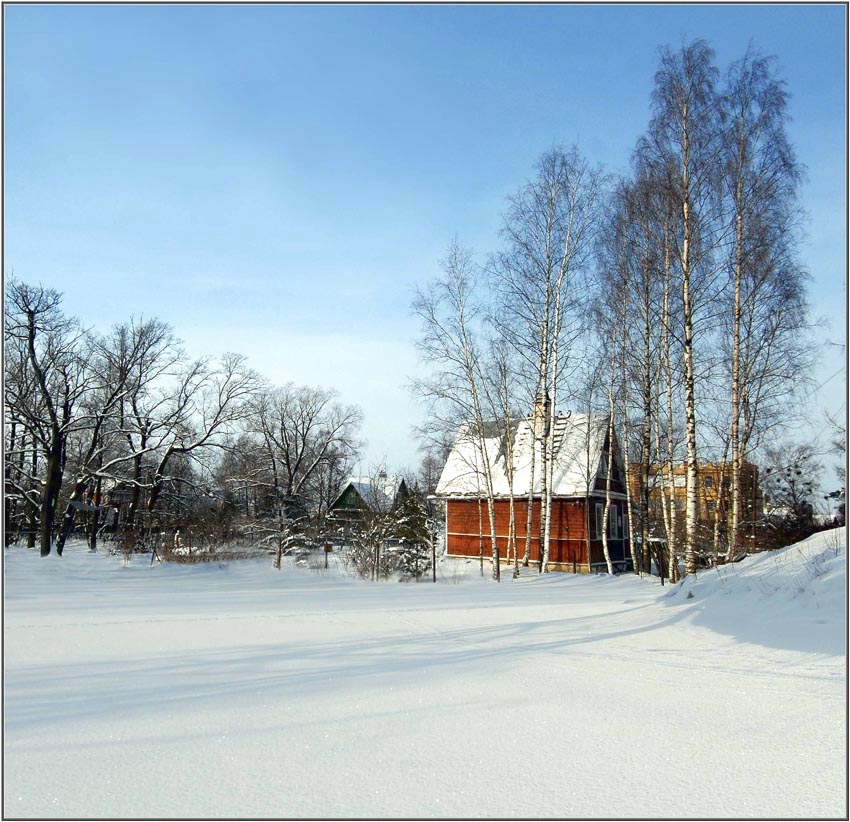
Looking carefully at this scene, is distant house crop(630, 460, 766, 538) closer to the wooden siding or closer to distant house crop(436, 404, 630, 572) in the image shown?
distant house crop(436, 404, 630, 572)

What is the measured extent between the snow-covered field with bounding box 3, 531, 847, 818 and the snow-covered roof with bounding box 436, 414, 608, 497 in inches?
535

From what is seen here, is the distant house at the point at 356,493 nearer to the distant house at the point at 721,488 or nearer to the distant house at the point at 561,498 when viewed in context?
the distant house at the point at 561,498

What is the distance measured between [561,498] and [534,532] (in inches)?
96.5

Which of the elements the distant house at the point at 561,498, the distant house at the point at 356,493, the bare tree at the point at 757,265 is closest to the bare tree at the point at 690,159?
the bare tree at the point at 757,265

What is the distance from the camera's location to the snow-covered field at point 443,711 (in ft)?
10.2

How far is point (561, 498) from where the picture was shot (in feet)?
83.3

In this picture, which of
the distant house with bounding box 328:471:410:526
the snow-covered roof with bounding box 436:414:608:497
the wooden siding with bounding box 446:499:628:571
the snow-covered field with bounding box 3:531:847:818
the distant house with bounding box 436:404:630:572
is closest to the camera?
the snow-covered field with bounding box 3:531:847:818

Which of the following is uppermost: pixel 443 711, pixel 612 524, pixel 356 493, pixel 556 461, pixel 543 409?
pixel 543 409

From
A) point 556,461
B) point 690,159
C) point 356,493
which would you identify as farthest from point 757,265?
point 356,493

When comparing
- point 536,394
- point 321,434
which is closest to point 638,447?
point 536,394

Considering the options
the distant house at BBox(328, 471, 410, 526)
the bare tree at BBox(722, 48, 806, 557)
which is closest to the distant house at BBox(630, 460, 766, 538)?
the bare tree at BBox(722, 48, 806, 557)

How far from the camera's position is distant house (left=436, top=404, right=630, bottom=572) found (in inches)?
966

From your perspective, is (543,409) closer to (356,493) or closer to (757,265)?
(757,265)

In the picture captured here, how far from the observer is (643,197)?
47.4 feet
